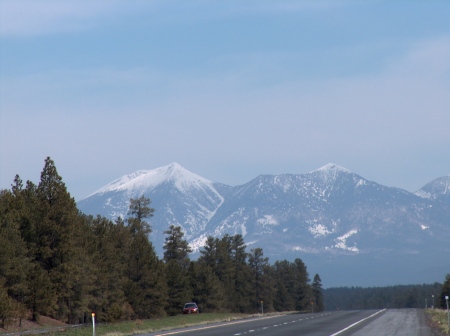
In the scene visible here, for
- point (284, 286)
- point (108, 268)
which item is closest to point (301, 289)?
point (284, 286)

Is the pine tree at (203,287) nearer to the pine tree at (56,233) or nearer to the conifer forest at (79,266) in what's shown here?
the conifer forest at (79,266)

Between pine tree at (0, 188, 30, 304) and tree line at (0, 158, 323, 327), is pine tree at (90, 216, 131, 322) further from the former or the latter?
pine tree at (0, 188, 30, 304)

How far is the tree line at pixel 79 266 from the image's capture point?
199 ft

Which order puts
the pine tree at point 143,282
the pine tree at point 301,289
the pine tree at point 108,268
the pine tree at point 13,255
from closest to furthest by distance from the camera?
the pine tree at point 13,255 → the pine tree at point 108,268 → the pine tree at point 143,282 → the pine tree at point 301,289

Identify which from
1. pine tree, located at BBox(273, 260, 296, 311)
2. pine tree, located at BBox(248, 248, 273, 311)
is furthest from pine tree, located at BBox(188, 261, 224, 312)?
pine tree, located at BBox(273, 260, 296, 311)

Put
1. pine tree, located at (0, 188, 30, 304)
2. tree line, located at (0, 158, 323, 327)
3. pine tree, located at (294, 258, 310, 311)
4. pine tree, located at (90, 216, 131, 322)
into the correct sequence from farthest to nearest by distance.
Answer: pine tree, located at (294, 258, 310, 311) → pine tree, located at (90, 216, 131, 322) → tree line, located at (0, 158, 323, 327) → pine tree, located at (0, 188, 30, 304)

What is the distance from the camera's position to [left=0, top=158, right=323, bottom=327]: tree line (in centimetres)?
6056

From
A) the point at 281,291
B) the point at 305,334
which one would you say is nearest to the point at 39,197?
the point at 305,334

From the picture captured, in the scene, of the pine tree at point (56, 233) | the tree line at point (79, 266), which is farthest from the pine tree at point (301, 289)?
the pine tree at point (56, 233)

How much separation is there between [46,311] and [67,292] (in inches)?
184

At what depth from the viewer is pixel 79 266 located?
231 ft

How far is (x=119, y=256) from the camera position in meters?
86.6

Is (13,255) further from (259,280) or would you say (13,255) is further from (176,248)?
(259,280)

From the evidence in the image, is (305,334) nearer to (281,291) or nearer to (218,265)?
(218,265)
